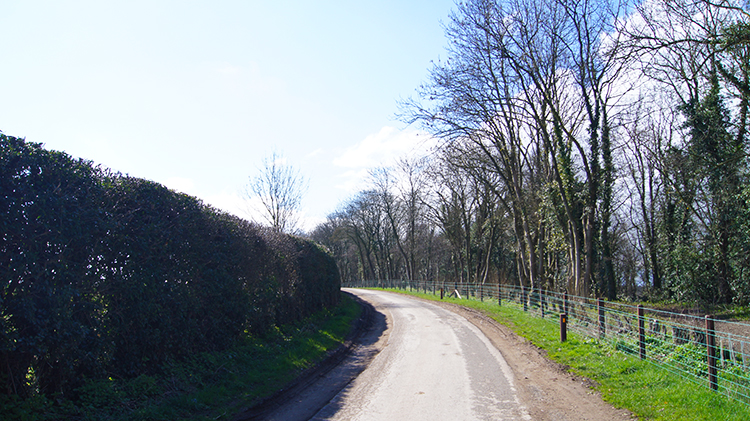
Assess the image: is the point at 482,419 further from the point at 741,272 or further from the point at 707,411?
the point at 741,272

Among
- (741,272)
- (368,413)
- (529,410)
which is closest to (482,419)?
(529,410)

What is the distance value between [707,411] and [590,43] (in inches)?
619

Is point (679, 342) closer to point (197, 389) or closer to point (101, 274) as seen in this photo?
point (197, 389)

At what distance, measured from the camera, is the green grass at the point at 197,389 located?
18.1 feet

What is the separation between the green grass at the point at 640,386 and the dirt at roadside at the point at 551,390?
0.72 ft

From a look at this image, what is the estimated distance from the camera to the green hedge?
16.8 feet

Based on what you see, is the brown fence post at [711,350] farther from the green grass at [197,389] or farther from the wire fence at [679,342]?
the green grass at [197,389]

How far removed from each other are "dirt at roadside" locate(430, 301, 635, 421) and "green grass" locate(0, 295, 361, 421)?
4503mm

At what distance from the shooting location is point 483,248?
42812 millimetres

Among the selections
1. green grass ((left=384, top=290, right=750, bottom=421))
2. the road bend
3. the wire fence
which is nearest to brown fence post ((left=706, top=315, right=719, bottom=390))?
the wire fence

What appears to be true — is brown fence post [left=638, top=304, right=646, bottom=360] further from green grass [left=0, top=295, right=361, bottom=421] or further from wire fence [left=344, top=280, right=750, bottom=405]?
green grass [left=0, top=295, right=361, bottom=421]

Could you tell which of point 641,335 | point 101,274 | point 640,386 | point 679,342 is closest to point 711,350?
point 640,386

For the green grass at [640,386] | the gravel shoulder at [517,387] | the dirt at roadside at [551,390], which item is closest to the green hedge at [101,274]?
the gravel shoulder at [517,387]

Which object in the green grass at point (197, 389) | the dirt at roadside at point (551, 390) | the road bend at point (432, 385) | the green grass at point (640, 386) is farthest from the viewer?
the road bend at point (432, 385)
